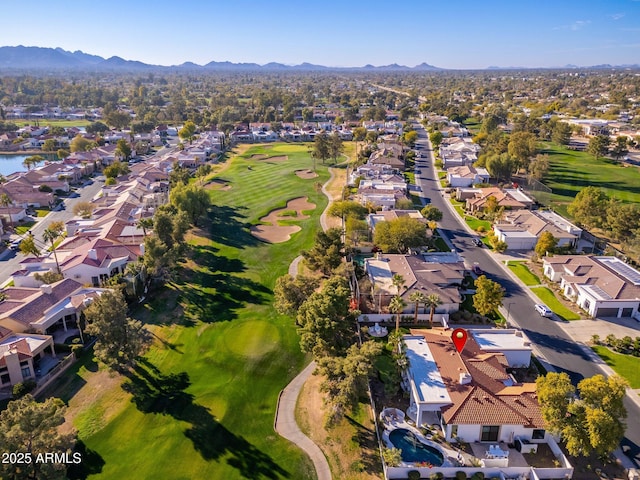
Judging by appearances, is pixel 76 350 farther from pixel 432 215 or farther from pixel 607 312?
pixel 607 312

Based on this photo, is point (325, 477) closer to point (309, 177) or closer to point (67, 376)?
point (67, 376)

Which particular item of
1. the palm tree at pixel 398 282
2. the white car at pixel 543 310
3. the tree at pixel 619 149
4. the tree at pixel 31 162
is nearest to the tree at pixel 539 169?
the tree at pixel 619 149

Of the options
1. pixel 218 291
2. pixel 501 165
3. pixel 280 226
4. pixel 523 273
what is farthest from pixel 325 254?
pixel 501 165

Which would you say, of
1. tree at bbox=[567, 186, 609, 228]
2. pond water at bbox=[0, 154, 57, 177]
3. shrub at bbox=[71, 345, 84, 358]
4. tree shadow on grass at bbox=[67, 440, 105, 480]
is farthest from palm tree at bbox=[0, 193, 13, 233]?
tree at bbox=[567, 186, 609, 228]

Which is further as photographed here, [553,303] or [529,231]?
[529,231]

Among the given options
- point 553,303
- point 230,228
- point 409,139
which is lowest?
point 553,303

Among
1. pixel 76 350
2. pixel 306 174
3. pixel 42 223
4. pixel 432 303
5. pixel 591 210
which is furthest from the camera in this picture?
pixel 306 174

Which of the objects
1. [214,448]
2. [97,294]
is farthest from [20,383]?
[214,448]

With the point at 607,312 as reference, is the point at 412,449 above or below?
below
